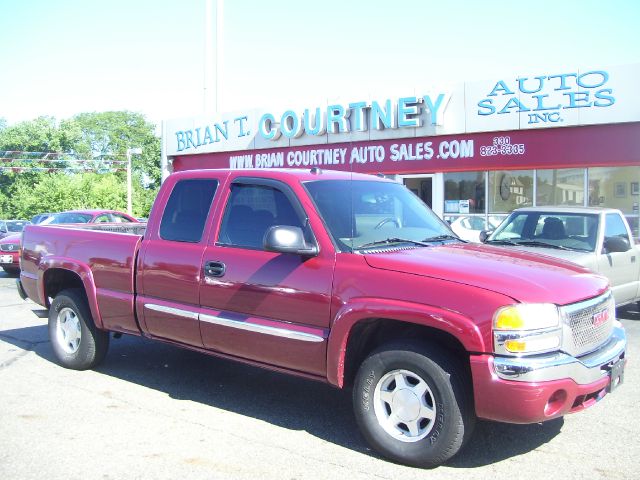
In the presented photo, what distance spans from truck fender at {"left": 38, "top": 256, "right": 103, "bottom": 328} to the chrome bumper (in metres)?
3.81

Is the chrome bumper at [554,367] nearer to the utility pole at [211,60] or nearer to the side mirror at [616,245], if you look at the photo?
the side mirror at [616,245]

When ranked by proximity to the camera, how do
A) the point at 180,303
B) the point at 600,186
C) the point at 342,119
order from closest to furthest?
the point at 180,303
the point at 600,186
the point at 342,119

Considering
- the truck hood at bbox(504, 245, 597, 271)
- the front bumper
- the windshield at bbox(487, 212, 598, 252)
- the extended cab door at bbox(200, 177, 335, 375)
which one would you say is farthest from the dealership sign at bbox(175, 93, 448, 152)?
the front bumper

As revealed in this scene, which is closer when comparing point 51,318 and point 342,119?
point 51,318

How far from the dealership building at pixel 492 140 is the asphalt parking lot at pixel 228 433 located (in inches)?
326

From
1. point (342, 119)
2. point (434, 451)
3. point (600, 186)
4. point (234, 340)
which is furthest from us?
point (342, 119)

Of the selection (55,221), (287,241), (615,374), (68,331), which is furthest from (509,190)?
(287,241)

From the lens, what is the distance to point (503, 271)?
397 cm

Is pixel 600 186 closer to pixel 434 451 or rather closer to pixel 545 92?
pixel 545 92

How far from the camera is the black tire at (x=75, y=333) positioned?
6137mm

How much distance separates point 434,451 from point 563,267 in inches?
62.1

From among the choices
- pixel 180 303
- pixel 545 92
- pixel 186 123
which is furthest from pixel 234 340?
pixel 186 123

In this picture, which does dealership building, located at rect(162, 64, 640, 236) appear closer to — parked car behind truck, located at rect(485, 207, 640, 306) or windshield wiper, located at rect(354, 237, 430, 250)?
parked car behind truck, located at rect(485, 207, 640, 306)

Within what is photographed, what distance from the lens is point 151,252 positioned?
17.6 feet
